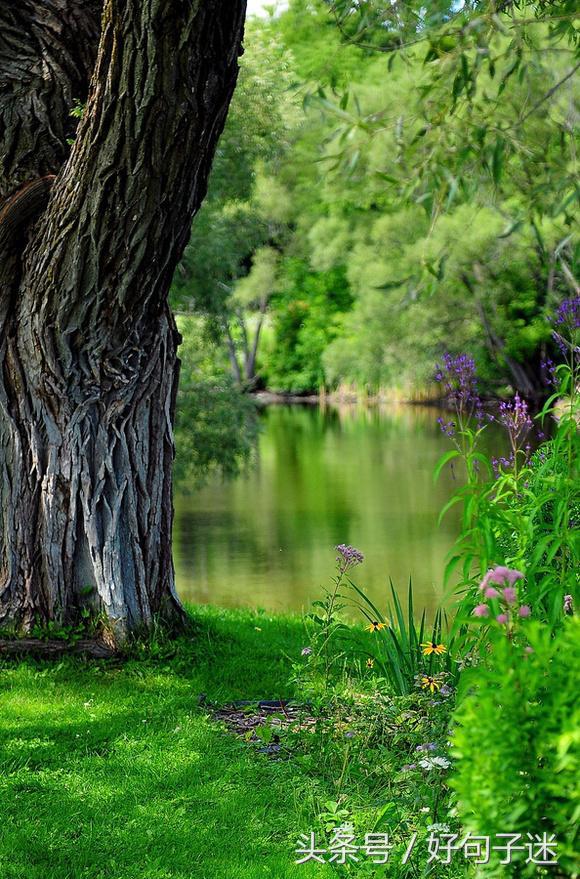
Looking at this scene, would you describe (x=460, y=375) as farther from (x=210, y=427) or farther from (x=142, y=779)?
(x=210, y=427)

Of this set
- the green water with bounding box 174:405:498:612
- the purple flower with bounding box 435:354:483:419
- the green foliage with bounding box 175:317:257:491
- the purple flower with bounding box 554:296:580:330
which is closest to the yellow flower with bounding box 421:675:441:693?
the purple flower with bounding box 435:354:483:419

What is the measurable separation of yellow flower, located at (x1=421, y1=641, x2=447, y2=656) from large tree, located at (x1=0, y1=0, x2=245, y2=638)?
63.2 inches

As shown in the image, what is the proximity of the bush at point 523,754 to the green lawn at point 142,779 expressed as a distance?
4.01ft

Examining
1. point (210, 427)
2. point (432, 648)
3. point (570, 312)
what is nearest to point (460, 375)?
point (570, 312)

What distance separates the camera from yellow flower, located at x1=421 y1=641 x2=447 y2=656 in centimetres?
439

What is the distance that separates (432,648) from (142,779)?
1.30 metres

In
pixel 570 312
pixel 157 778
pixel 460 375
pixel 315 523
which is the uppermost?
pixel 570 312

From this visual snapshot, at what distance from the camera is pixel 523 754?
209cm

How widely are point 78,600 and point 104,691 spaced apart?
607 millimetres

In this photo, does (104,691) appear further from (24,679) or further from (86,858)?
(86,858)

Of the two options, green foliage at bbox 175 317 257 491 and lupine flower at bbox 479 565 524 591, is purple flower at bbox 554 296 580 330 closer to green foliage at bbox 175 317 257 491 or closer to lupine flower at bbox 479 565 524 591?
lupine flower at bbox 479 565 524 591

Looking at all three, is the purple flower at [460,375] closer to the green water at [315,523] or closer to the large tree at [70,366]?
the large tree at [70,366]

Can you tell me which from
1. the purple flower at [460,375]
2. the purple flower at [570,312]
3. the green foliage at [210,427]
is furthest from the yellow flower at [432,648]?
the green foliage at [210,427]

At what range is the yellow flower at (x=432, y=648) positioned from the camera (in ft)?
14.4
